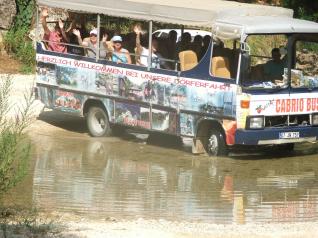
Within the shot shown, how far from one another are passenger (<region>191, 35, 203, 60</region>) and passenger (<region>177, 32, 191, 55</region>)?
0.37 ft

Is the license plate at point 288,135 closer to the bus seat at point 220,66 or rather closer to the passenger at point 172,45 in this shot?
the bus seat at point 220,66

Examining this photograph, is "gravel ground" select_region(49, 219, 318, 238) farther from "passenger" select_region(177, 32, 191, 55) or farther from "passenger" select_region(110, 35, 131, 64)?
"passenger" select_region(110, 35, 131, 64)

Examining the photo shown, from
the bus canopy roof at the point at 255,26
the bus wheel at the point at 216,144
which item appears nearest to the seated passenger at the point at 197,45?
the bus canopy roof at the point at 255,26

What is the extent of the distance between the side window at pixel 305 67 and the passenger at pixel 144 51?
92.5 inches

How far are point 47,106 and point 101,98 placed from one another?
1.62m

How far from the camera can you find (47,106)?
61.2 ft


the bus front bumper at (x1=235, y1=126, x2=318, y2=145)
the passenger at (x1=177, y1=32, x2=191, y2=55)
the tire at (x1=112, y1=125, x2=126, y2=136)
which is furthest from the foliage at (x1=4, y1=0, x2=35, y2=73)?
the bus front bumper at (x1=235, y1=126, x2=318, y2=145)

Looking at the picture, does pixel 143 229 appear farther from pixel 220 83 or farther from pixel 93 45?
pixel 93 45

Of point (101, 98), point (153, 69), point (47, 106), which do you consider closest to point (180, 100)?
point (153, 69)

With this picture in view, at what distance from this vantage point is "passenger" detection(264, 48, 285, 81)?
15.5m

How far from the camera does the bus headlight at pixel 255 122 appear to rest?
15.1 metres

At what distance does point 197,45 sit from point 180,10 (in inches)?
26.9

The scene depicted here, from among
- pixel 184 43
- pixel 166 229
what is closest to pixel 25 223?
pixel 166 229

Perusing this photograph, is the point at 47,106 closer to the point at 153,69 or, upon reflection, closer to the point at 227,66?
the point at 153,69
